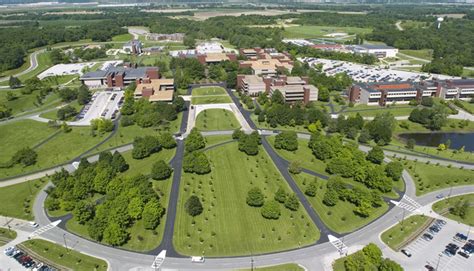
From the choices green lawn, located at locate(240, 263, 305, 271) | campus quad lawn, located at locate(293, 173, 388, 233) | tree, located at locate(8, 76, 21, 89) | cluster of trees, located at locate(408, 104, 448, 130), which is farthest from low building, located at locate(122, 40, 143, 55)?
green lawn, located at locate(240, 263, 305, 271)

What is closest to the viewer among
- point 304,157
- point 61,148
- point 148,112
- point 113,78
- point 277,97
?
point 304,157

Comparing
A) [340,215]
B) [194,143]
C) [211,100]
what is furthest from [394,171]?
[211,100]

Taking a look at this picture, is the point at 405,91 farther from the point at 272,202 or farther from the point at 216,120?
the point at 272,202

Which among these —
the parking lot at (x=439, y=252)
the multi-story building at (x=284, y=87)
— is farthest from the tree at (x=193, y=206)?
the multi-story building at (x=284, y=87)

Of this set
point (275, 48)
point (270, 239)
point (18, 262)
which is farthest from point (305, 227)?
point (275, 48)

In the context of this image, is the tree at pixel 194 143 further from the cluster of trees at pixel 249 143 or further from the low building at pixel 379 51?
the low building at pixel 379 51

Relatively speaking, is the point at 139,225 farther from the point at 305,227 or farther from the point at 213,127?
the point at 213,127
